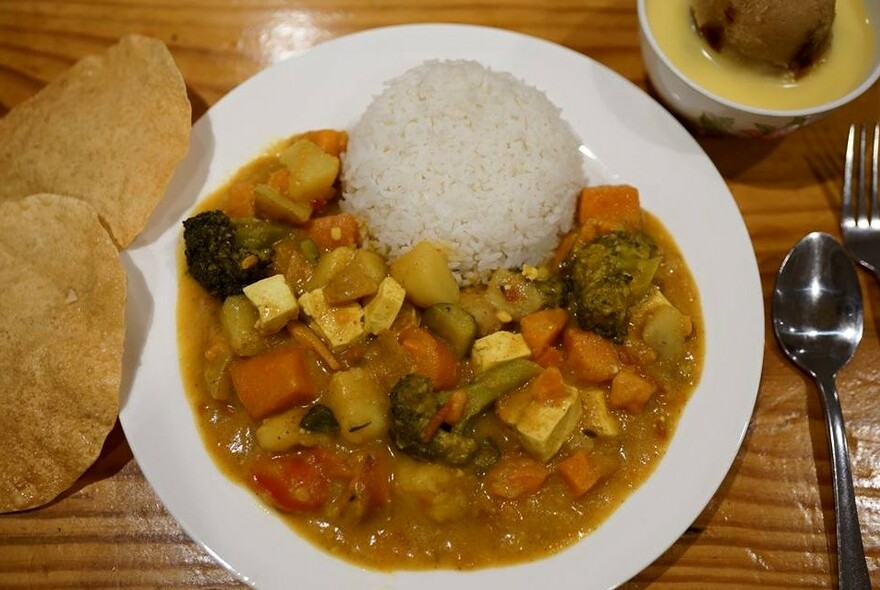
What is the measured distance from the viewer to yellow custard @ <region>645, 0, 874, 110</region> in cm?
304

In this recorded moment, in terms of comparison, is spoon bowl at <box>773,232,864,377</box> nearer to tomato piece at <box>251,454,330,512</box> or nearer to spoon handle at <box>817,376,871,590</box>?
spoon handle at <box>817,376,871,590</box>

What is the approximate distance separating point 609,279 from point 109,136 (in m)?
A: 2.14

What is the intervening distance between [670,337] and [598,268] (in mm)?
389

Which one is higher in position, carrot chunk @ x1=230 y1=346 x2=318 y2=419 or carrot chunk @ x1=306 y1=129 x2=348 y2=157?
carrot chunk @ x1=306 y1=129 x2=348 y2=157

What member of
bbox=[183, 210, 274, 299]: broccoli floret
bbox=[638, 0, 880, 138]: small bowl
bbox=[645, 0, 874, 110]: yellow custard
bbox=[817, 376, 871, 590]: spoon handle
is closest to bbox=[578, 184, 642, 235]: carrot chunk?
bbox=[638, 0, 880, 138]: small bowl

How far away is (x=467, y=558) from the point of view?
8.11 ft

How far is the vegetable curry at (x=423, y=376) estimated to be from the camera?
8.21ft

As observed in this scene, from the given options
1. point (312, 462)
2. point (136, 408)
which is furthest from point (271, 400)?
point (136, 408)

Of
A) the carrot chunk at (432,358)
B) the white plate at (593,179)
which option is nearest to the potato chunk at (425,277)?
the carrot chunk at (432,358)

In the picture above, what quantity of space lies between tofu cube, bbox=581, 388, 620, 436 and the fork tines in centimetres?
151

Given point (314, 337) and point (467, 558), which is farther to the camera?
point (314, 337)

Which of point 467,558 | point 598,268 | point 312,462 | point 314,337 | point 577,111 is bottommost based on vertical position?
point 467,558

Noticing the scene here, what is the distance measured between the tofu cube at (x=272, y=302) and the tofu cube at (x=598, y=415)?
1.16m

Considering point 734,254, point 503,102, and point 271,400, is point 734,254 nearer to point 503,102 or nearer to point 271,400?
point 503,102
